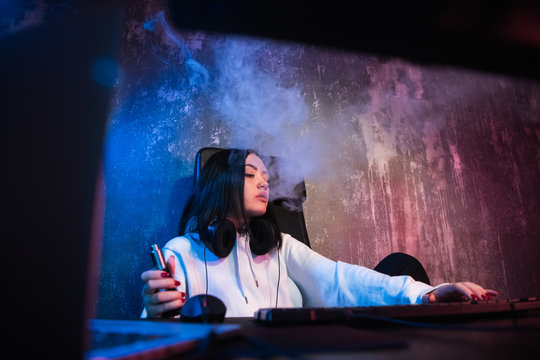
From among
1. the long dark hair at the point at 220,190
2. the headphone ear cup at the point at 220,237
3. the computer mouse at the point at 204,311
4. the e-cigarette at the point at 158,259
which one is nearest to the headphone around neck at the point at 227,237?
the headphone ear cup at the point at 220,237

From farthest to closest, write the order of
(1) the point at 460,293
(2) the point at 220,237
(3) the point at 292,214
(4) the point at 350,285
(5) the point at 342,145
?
(5) the point at 342,145, (3) the point at 292,214, (4) the point at 350,285, (2) the point at 220,237, (1) the point at 460,293

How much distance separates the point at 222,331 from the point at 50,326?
7.5 inches

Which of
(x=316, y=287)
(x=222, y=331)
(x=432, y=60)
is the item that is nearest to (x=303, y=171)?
(x=316, y=287)

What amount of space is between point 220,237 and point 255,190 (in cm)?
42

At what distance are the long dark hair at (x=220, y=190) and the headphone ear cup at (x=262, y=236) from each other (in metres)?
0.13

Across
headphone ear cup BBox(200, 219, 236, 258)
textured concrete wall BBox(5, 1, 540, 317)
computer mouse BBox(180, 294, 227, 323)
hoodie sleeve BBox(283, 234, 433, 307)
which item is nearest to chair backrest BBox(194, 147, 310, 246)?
hoodie sleeve BBox(283, 234, 433, 307)

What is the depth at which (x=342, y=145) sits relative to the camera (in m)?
2.30

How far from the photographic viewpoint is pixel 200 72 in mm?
2100

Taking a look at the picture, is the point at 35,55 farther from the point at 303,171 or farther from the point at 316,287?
the point at 303,171

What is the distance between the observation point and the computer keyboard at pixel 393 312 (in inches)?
22.6

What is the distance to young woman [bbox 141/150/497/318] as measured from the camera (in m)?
1.32

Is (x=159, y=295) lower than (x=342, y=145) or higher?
lower

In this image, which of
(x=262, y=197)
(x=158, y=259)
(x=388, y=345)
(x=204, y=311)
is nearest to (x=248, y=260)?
(x=262, y=197)

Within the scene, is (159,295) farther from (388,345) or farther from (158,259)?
(388,345)
